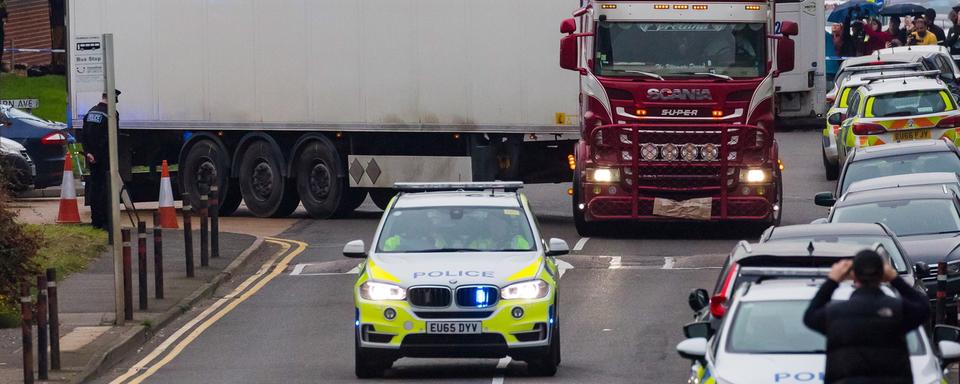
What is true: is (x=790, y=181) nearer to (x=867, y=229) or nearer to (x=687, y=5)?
(x=687, y=5)

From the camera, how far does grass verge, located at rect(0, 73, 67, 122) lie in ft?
147

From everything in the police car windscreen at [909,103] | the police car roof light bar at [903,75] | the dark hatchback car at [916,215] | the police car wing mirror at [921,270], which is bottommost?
the police car wing mirror at [921,270]

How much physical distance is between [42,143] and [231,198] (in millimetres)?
5070

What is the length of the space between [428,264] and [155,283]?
6.36 meters

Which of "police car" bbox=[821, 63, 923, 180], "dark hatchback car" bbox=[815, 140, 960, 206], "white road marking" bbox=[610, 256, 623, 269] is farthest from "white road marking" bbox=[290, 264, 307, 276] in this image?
"police car" bbox=[821, 63, 923, 180]

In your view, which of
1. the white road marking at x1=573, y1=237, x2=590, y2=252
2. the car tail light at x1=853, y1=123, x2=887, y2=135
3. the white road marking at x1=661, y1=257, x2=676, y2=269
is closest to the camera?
the white road marking at x1=661, y1=257, x2=676, y2=269

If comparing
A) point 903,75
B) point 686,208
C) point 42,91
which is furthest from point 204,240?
point 42,91

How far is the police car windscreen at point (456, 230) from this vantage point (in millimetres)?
15594

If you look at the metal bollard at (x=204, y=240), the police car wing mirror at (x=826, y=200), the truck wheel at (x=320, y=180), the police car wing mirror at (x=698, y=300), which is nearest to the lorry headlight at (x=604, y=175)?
the police car wing mirror at (x=826, y=200)

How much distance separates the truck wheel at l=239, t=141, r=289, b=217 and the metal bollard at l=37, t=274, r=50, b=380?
13.9 metres

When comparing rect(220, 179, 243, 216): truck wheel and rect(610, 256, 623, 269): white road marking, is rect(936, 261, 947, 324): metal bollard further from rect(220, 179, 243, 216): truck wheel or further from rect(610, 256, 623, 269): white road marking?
rect(220, 179, 243, 216): truck wheel

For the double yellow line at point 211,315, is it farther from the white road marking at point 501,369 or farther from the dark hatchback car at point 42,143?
the dark hatchback car at point 42,143

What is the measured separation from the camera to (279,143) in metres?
29.1

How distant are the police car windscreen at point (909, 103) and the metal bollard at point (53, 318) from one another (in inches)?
639
